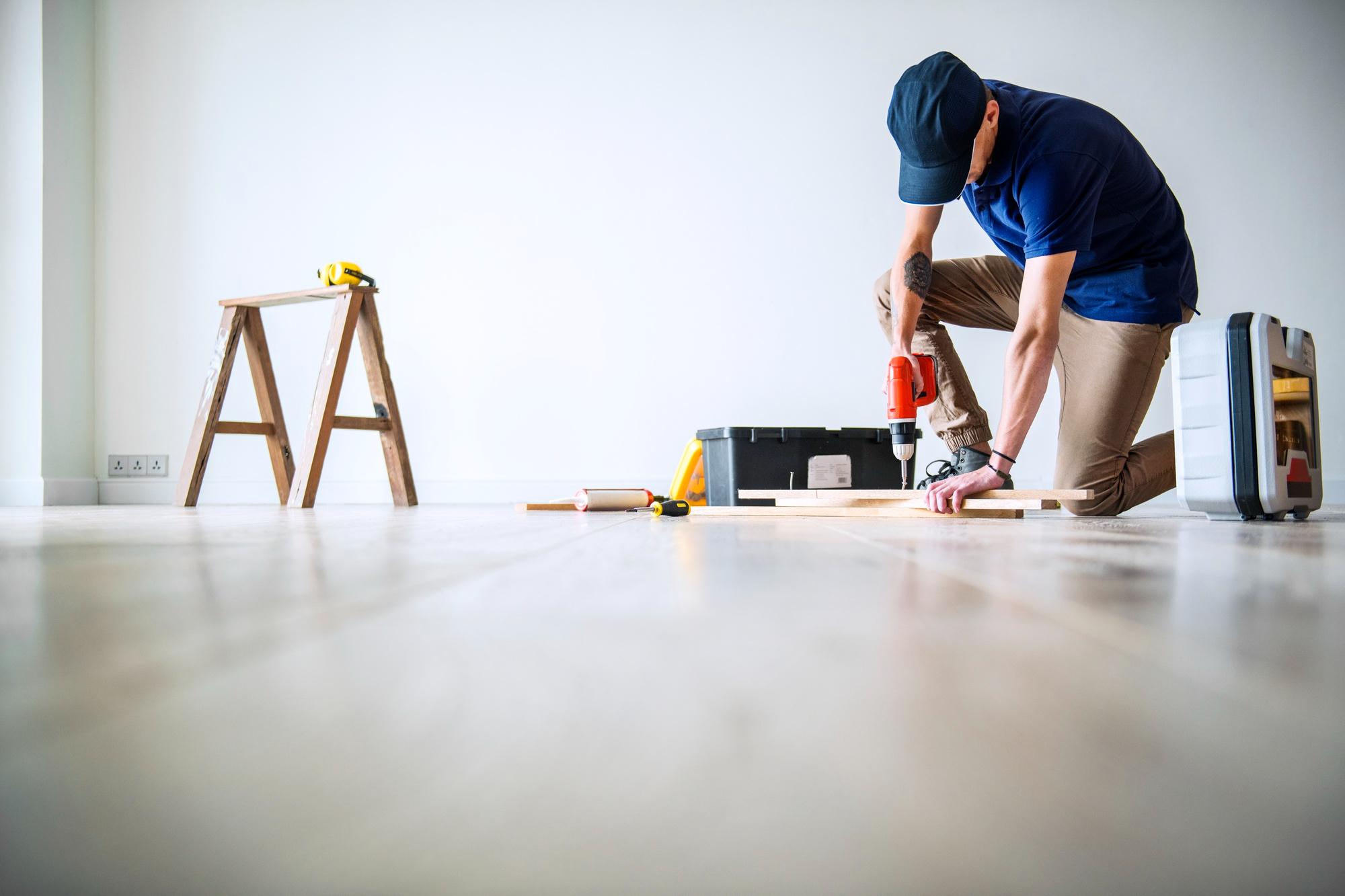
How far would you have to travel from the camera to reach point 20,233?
4000 mm

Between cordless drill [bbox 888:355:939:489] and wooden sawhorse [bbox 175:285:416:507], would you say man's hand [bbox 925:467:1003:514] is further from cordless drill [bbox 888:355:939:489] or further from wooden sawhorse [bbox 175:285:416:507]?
wooden sawhorse [bbox 175:285:416:507]

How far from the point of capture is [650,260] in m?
3.86

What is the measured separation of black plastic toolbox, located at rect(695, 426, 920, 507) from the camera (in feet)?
7.89

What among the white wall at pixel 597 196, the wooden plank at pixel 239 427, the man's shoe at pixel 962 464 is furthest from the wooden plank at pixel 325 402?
the man's shoe at pixel 962 464

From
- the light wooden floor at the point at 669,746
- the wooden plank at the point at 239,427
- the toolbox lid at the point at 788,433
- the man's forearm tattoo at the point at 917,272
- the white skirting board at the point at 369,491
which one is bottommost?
the white skirting board at the point at 369,491

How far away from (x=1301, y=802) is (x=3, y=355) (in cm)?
517

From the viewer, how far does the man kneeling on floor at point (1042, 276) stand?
168cm

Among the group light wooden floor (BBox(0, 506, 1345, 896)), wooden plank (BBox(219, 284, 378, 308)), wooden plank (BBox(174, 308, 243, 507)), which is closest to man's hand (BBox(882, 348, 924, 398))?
light wooden floor (BBox(0, 506, 1345, 896))

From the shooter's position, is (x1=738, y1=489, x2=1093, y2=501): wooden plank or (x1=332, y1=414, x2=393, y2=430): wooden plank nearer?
(x1=738, y1=489, x2=1093, y2=501): wooden plank

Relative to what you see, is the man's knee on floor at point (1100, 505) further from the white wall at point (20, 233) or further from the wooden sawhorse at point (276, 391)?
the white wall at point (20, 233)

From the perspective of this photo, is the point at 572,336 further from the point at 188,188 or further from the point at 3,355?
the point at 3,355

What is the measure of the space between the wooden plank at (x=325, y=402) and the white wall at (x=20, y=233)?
219 cm

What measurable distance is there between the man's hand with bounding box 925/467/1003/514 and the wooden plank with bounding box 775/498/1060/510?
0.08 feet

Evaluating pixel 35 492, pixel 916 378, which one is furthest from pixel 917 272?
pixel 35 492
